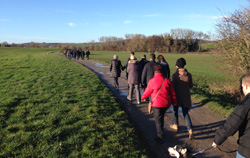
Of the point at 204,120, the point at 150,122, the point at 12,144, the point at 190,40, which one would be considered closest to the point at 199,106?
the point at 204,120

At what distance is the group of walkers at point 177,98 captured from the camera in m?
2.08

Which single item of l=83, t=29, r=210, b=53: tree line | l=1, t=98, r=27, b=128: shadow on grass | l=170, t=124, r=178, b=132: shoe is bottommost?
l=170, t=124, r=178, b=132: shoe

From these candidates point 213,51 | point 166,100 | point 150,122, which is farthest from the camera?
point 213,51

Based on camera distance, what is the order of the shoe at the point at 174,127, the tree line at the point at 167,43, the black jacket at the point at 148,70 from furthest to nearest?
the tree line at the point at 167,43
the black jacket at the point at 148,70
the shoe at the point at 174,127

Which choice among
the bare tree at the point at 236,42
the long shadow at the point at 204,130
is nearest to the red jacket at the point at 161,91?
the long shadow at the point at 204,130

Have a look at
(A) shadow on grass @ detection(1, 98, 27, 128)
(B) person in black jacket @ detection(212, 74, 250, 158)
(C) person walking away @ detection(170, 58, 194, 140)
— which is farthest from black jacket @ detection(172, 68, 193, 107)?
(A) shadow on grass @ detection(1, 98, 27, 128)

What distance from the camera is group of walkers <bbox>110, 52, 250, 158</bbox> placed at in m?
2.08

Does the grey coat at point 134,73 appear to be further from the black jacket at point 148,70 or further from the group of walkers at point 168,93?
the group of walkers at point 168,93

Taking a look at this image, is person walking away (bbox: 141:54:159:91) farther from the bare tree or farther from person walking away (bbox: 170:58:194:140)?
the bare tree

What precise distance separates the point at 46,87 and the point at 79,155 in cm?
640

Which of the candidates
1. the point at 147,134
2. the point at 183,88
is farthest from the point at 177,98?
the point at 147,134

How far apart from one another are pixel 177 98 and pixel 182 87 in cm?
34

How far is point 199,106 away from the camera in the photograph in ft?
23.6

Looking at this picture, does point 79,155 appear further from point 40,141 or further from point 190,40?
point 190,40
